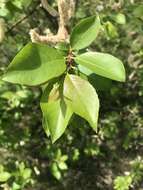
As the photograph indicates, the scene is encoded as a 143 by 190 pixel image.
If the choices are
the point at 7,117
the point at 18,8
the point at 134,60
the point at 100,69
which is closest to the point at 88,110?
the point at 100,69

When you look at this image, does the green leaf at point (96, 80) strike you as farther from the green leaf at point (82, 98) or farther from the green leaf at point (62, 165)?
the green leaf at point (62, 165)

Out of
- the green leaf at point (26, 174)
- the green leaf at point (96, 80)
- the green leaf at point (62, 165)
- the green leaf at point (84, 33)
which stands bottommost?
the green leaf at point (62, 165)

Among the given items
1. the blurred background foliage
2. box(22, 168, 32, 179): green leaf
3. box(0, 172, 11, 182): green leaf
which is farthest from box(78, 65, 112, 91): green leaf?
box(22, 168, 32, 179): green leaf

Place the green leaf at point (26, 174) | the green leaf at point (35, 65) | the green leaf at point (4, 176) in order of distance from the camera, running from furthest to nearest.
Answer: the green leaf at point (26, 174) → the green leaf at point (4, 176) → the green leaf at point (35, 65)

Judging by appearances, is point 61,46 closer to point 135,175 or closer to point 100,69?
point 100,69

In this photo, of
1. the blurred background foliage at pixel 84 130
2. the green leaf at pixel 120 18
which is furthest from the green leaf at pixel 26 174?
the green leaf at pixel 120 18
